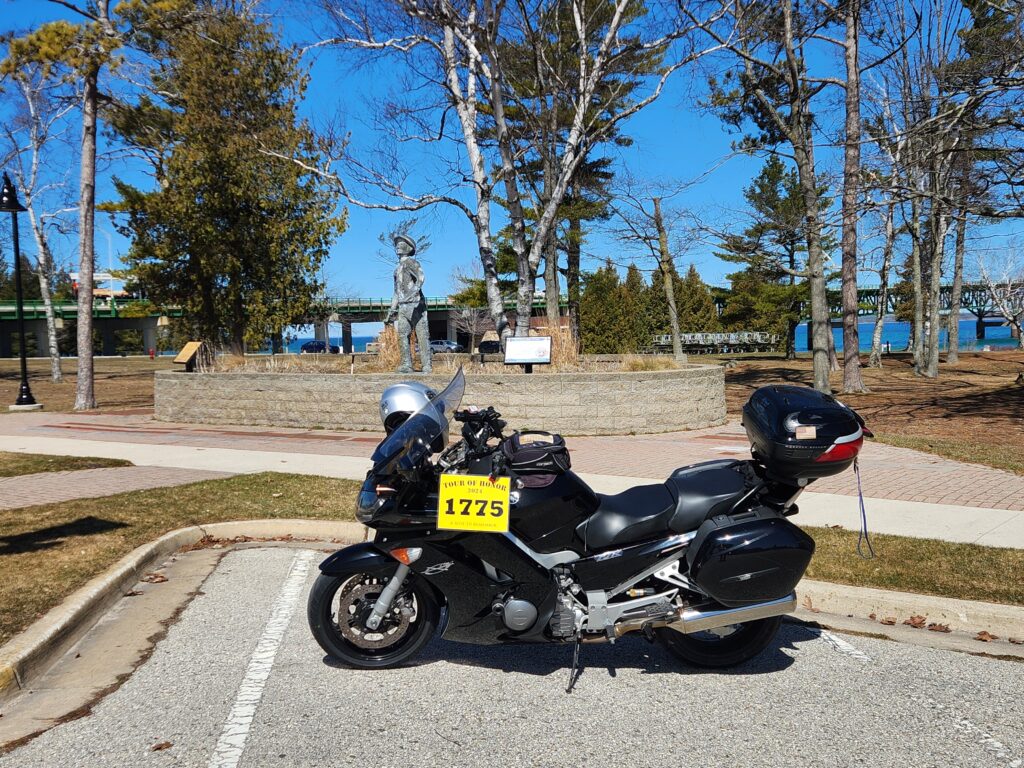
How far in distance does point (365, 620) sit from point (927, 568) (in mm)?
3950

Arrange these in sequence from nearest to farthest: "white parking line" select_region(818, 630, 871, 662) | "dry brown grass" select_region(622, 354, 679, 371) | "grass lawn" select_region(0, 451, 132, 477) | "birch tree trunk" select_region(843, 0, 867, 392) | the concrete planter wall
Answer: "white parking line" select_region(818, 630, 871, 662) → "grass lawn" select_region(0, 451, 132, 477) → the concrete planter wall → "dry brown grass" select_region(622, 354, 679, 371) → "birch tree trunk" select_region(843, 0, 867, 392)

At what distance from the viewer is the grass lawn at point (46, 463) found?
32.8 ft

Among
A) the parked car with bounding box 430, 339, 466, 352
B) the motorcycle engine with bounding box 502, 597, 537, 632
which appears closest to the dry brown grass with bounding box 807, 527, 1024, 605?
the motorcycle engine with bounding box 502, 597, 537, 632

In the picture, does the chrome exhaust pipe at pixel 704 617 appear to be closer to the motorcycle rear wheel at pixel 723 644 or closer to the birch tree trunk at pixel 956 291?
the motorcycle rear wheel at pixel 723 644

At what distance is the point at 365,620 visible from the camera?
4.07 m

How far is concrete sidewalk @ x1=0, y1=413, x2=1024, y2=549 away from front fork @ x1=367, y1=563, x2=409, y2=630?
4.48m

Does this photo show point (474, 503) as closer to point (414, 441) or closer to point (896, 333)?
point (414, 441)

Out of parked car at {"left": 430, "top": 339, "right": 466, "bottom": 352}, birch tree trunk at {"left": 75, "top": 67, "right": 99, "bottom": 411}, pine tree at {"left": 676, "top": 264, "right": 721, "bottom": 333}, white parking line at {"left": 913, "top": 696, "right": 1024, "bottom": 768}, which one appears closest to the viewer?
white parking line at {"left": 913, "top": 696, "right": 1024, "bottom": 768}

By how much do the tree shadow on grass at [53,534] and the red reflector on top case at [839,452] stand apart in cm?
570

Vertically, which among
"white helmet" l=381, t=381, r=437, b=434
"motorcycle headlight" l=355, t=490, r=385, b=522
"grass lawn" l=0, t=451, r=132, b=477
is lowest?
"grass lawn" l=0, t=451, r=132, b=477

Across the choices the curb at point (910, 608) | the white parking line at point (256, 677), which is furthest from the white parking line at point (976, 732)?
the white parking line at point (256, 677)

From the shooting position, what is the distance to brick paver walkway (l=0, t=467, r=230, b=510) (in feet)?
27.0

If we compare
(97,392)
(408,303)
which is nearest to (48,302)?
(97,392)

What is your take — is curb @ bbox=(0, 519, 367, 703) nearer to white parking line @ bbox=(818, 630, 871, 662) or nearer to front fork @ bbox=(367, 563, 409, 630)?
front fork @ bbox=(367, 563, 409, 630)
